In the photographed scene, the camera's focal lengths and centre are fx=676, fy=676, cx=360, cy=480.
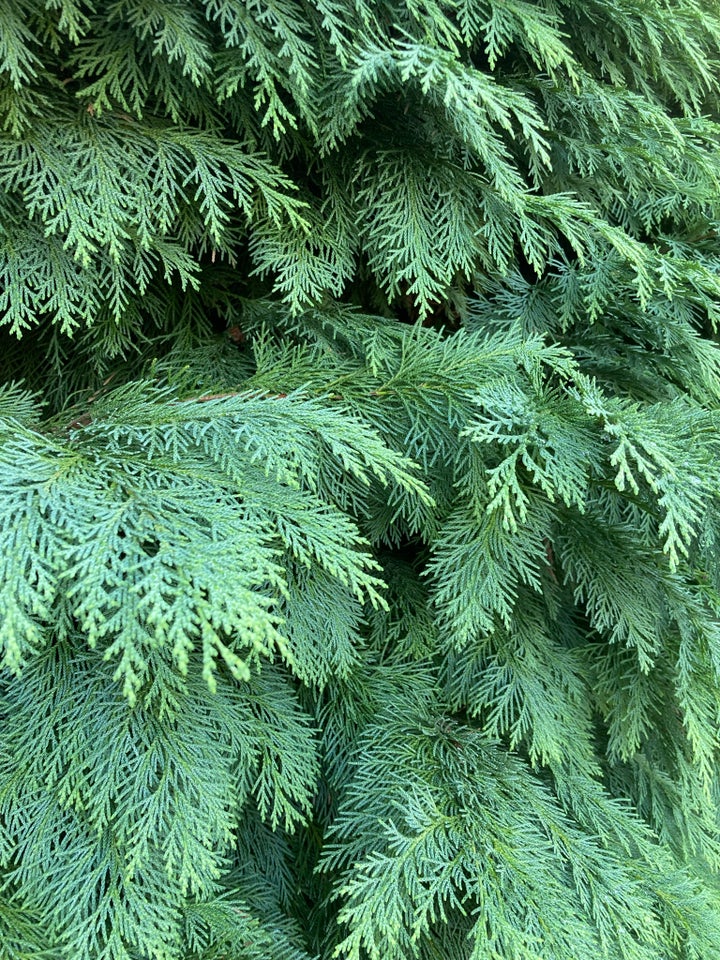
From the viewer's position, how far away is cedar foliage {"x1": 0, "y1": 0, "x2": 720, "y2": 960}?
120cm

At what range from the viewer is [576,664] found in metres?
1.82

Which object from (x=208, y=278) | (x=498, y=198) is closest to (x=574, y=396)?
(x=498, y=198)

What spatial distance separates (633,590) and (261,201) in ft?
4.21

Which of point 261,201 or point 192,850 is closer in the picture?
point 192,850

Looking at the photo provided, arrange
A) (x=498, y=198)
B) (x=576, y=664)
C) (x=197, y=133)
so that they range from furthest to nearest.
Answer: (x=576, y=664) < (x=498, y=198) < (x=197, y=133)

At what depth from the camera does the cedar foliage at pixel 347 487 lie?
1200 millimetres

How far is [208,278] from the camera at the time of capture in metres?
1.67

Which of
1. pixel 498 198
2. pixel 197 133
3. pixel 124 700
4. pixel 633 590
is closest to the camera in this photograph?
pixel 124 700

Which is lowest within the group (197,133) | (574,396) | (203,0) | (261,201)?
(574,396)

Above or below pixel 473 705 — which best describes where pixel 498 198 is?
above

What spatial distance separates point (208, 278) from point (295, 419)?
619 millimetres

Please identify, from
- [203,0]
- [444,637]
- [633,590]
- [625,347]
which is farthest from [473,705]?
[203,0]

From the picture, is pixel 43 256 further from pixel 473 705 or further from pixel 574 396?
pixel 473 705

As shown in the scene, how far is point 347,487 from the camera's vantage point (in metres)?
1.51
